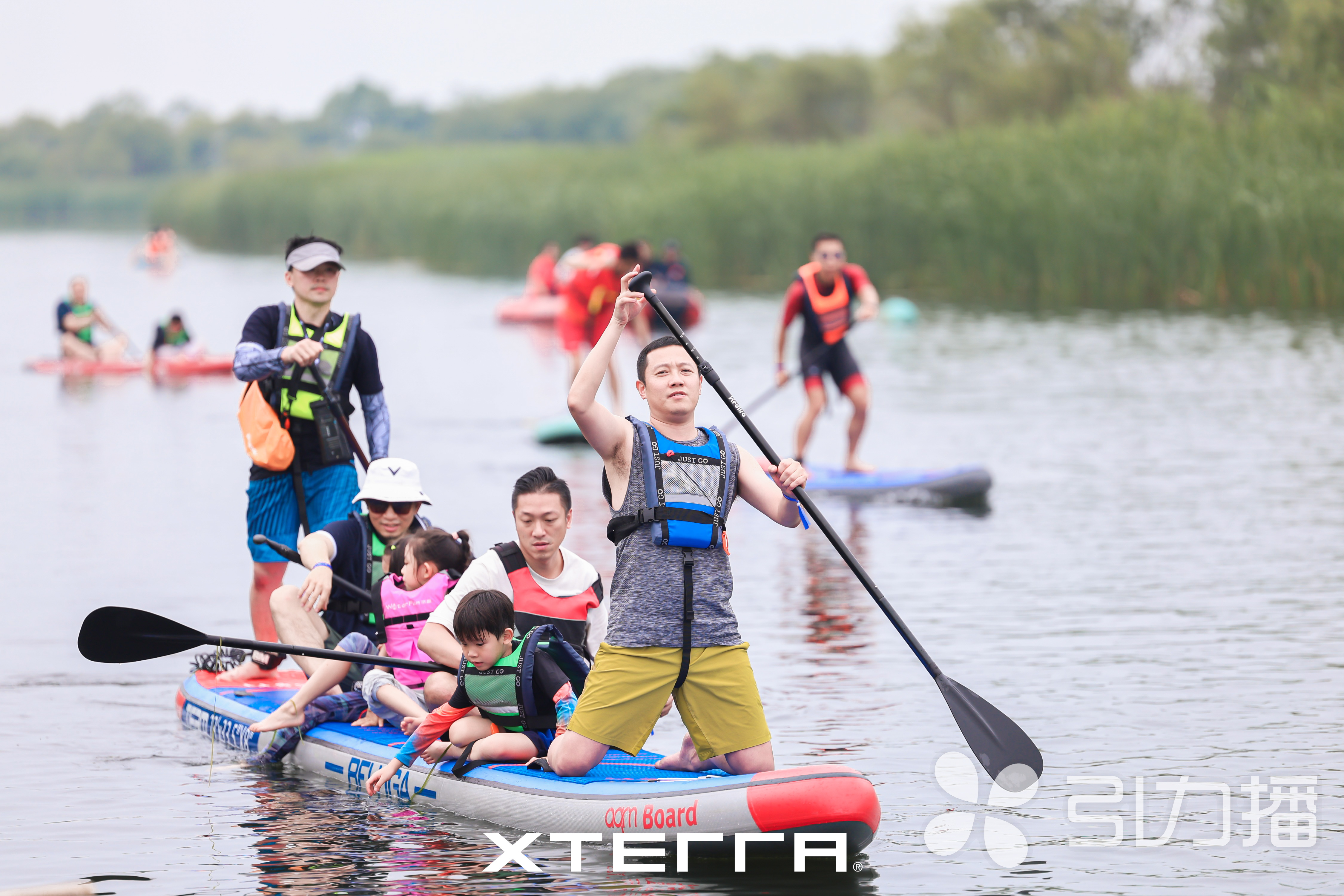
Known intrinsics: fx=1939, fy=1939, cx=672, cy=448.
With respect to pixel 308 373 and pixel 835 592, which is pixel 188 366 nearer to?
pixel 835 592

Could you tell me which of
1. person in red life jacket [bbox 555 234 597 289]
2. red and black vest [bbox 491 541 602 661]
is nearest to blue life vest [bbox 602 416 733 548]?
red and black vest [bbox 491 541 602 661]

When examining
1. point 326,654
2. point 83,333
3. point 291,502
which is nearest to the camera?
point 326,654

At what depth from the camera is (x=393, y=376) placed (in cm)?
2514

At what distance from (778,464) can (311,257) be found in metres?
2.74

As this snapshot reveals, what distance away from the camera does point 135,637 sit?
729 centimetres

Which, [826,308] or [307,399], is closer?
[307,399]

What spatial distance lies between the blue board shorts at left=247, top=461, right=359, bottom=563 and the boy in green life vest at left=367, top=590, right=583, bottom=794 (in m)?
1.66

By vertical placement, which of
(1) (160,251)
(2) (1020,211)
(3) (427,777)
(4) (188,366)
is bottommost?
(3) (427,777)

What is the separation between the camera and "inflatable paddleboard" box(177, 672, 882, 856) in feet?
19.3

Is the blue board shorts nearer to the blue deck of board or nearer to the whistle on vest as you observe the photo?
the whistle on vest

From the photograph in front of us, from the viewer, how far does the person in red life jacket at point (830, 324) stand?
13.7 meters

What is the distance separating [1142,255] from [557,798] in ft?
79.1

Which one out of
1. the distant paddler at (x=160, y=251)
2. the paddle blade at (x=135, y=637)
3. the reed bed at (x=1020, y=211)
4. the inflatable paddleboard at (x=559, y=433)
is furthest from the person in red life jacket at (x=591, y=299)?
the distant paddler at (x=160, y=251)

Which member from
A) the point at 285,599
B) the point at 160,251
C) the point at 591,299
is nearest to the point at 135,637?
the point at 285,599
